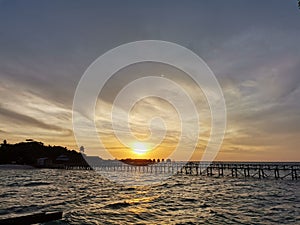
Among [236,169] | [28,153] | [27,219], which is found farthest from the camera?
[28,153]

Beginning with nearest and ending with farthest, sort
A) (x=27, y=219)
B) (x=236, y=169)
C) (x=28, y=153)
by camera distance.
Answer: (x=27, y=219), (x=236, y=169), (x=28, y=153)

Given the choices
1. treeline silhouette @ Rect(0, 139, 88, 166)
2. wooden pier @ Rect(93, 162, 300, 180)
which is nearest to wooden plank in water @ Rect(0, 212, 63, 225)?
wooden pier @ Rect(93, 162, 300, 180)

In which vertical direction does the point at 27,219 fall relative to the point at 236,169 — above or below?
below

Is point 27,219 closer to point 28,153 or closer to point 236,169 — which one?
point 236,169

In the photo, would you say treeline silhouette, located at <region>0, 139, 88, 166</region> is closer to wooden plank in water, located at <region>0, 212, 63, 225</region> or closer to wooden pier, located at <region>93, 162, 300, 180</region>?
wooden pier, located at <region>93, 162, 300, 180</region>

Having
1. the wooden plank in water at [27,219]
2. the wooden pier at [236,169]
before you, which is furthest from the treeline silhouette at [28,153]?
the wooden plank in water at [27,219]

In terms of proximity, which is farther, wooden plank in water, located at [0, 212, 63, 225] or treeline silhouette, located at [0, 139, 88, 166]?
treeline silhouette, located at [0, 139, 88, 166]

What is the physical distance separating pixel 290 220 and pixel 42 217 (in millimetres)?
15518

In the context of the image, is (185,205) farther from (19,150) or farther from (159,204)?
(19,150)

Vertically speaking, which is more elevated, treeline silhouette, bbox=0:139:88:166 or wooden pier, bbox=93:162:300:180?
treeline silhouette, bbox=0:139:88:166

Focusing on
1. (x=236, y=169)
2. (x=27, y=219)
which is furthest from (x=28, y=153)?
(x=27, y=219)

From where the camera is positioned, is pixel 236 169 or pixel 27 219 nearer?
pixel 27 219

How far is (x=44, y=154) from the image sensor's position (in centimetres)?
13900

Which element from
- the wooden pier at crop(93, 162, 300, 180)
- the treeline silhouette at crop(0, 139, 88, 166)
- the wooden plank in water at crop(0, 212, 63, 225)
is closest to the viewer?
the wooden plank in water at crop(0, 212, 63, 225)
